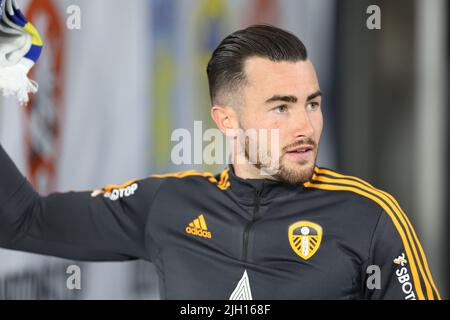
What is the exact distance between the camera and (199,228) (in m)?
1.71

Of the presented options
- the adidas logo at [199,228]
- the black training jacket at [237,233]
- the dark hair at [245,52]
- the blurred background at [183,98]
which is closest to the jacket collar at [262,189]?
the black training jacket at [237,233]

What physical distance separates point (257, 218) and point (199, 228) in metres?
0.15

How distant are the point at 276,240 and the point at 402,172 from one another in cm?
120

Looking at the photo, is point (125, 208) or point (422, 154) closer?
point (125, 208)

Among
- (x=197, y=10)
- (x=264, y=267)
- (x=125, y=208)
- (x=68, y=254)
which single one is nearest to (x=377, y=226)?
(x=264, y=267)

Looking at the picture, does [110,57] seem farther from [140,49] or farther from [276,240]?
[276,240]

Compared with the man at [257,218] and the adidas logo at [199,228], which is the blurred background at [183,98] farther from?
the adidas logo at [199,228]

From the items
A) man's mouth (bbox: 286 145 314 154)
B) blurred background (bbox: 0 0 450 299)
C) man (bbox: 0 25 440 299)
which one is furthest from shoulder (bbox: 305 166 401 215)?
blurred background (bbox: 0 0 450 299)

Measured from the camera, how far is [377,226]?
62.6 inches

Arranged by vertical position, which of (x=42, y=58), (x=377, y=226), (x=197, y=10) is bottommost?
(x=377, y=226)

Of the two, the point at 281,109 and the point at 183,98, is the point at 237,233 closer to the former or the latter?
the point at 281,109

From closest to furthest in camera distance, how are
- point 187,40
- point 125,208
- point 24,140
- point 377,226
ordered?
point 377,226 → point 125,208 → point 24,140 → point 187,40

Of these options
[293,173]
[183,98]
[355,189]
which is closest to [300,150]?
[293,173]

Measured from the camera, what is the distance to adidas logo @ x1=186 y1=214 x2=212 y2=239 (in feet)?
5.57
